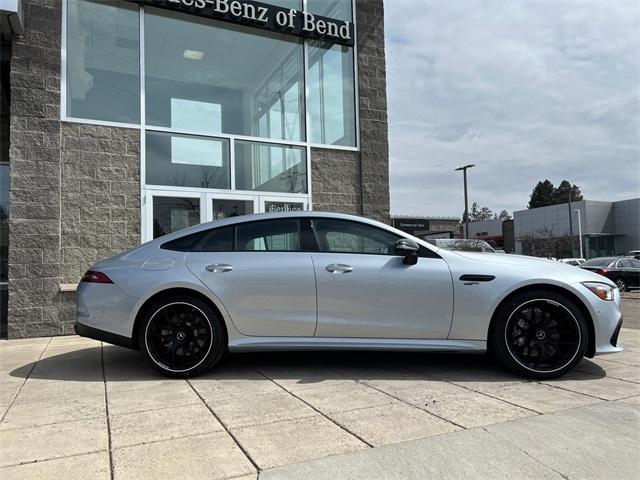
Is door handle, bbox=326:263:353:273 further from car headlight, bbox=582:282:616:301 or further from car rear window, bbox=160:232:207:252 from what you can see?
car headlight, bbox=582:282:616:301

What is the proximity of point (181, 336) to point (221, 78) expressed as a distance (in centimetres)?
596

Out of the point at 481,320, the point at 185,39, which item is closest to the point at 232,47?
the point at 185,39

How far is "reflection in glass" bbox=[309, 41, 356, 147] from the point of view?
948 centimetres

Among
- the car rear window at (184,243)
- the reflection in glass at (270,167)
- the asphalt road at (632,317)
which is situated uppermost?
the reflection in glass at (270,167)

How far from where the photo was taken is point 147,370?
4.86m

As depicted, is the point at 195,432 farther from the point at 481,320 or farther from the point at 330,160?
the point at 330,160

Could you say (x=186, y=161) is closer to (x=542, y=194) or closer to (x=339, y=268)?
(x=339, y=268)

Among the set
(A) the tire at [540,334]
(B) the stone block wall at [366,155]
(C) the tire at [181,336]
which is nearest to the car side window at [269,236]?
(C) the tire at [181,336]

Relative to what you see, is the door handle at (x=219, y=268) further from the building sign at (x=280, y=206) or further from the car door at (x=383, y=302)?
the building sign at (x=280, y=206)

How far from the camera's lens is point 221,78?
9133mm

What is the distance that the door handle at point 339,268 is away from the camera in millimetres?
4527

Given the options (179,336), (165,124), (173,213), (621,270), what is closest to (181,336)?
(179,336)

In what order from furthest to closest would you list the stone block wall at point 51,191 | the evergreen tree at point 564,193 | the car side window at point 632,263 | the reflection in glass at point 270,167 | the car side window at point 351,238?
the evergreen tree at point 564,193
the car side window at point 632,263
the reflection in glass at point 270,167
the stone block wall at point 51,191
the car side window at point 351,238

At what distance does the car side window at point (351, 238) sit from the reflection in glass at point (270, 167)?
4.16 meters
